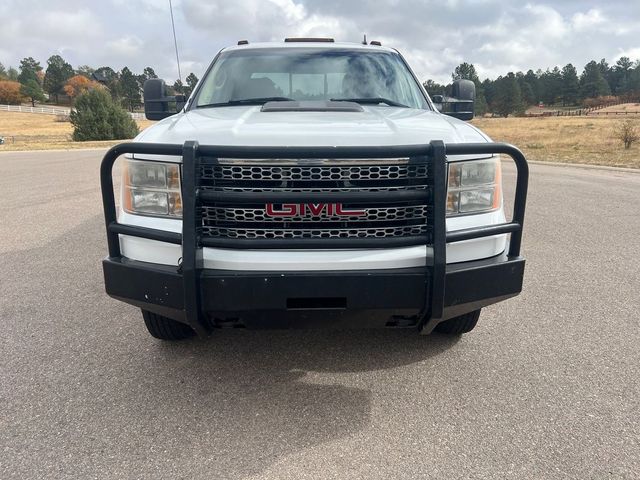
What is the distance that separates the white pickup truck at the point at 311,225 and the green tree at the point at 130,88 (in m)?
97.1

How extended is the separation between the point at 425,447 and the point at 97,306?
2.85 metres

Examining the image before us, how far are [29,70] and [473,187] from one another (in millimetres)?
150549

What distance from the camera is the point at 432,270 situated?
7.77 feet

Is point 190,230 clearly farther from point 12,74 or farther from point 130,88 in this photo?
point 12,74

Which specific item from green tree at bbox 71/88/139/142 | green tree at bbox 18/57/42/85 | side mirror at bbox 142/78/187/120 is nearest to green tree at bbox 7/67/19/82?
green tree at bbox 18/57/42/85

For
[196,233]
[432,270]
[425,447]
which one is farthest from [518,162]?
[196,233]

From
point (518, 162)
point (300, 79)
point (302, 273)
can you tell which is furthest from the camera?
point (300, 79)

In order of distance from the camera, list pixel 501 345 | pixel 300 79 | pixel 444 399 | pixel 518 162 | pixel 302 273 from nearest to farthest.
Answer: pixel 302 273, pixel 518 162, pixel 444 399, pixel 501 345, pixel 300 79

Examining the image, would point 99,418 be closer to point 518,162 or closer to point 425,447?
point 425,447

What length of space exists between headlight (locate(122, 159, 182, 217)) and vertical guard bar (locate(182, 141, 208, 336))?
19cm

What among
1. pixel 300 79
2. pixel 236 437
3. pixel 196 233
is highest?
pixel 300 79

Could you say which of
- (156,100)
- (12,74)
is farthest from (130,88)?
(156,100)

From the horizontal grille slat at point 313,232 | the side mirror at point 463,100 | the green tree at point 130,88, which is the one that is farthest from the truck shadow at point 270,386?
the green tree at point 130,88

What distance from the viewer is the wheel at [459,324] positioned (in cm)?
322
